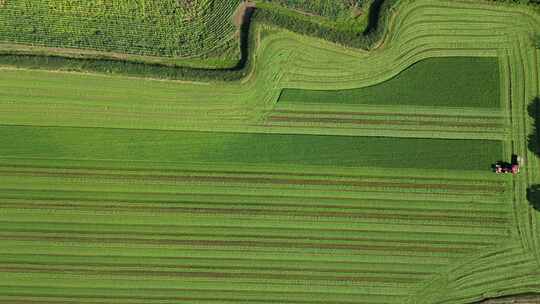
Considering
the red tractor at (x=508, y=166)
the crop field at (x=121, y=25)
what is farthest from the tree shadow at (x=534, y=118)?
the crop field at (x=121, y=25)

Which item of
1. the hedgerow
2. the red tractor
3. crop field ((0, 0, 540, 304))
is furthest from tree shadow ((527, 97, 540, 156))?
the hedgerow

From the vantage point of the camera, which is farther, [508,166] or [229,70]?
[229,70]

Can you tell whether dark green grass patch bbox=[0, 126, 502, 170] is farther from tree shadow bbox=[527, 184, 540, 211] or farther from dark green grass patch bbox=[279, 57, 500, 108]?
tree shadow bbox=[527, 184, 540, 211]

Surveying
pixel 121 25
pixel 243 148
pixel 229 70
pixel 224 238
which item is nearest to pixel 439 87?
pixel 243 148

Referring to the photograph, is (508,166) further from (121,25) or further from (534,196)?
(121,25)

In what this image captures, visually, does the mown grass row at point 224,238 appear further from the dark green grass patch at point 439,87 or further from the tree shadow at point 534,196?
the dark green grass patch at point 439,87
